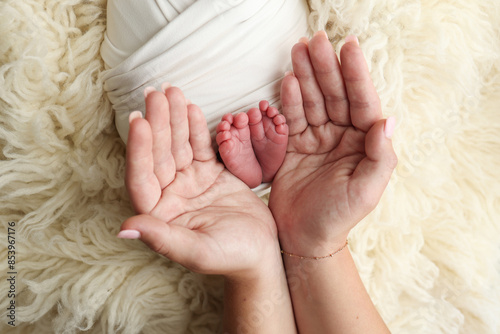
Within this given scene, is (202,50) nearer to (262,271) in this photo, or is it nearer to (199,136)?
(199,136)

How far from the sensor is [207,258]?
614 mm

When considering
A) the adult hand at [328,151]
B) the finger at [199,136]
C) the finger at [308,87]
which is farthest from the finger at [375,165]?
the finger at [199,136]

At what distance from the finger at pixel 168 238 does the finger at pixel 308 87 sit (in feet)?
1.02

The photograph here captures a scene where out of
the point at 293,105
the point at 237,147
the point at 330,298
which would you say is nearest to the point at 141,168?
the point at 237,147

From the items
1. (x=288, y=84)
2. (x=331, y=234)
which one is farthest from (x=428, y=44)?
(x=331, y=234)

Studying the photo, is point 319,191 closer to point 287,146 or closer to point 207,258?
point 287,146

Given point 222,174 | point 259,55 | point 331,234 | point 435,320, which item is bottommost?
point 435,320

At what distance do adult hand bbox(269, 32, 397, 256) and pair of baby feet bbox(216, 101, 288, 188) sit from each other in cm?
4

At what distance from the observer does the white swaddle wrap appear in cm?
74

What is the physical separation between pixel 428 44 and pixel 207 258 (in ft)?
1.91

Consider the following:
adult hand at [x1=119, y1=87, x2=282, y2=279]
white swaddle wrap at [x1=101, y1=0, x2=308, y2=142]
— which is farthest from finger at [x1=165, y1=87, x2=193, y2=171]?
white swaddle wrap at [x1=101, y1=0, x2=308, y2=142]

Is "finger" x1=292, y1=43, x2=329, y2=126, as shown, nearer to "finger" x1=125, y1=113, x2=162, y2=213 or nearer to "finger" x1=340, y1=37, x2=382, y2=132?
"finger" x1=340, y1=37, x2=382, y2=132

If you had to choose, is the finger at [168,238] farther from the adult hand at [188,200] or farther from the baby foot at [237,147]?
the baby foot at [237,147]

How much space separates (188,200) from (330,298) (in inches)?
12.0
